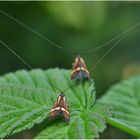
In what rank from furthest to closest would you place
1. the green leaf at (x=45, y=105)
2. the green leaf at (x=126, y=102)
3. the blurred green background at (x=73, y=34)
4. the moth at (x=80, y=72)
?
the blurred green background at (x=73, y=34) → the green leaf at (x=126, y=102) → the moth at (x=80, y=72) → the green leaf at (x=45, y=105)

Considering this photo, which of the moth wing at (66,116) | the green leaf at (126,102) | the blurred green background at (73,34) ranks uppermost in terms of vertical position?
the blurred green background at (73,34)

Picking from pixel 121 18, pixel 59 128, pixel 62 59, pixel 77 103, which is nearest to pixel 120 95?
pixel 77 103

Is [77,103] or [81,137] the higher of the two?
[77,103]

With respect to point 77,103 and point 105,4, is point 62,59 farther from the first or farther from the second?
point 77,103

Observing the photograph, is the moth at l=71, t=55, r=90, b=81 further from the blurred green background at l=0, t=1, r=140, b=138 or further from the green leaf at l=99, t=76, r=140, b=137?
the blurred green background at l=0, t=1, r=140, b=138

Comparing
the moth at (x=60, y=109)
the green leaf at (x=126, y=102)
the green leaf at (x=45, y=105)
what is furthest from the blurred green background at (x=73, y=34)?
the moth at (x=60, y=109)

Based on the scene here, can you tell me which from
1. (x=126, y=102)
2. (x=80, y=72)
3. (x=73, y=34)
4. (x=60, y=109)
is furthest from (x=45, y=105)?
(x=73, y=34)

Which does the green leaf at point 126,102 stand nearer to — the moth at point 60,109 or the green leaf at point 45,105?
the green leaf at point 45,105

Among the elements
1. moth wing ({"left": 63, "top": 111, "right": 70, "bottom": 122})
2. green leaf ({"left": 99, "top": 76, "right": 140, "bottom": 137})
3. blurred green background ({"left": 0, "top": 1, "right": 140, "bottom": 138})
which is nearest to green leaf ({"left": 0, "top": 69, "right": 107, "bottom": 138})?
moth wing ({"left": 63, "top": 111, "right": 70, "bottom": 122})
